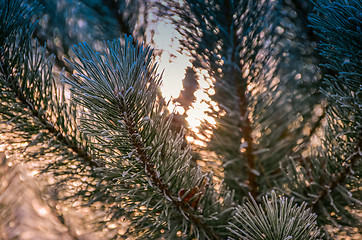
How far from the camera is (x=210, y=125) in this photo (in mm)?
570

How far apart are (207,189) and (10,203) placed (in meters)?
0.86

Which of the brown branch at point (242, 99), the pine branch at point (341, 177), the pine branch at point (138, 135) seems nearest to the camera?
the pine branch at point (138, 135)

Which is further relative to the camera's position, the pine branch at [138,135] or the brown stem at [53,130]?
the brown stem at [53,130]

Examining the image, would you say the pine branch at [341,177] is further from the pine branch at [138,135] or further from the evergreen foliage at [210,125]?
the pine branch at [138,135]

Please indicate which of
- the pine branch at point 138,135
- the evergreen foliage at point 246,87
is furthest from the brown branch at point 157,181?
the evergreen foliage at point 246,87

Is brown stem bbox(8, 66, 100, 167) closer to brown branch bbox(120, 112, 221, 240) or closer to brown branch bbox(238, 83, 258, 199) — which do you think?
brown branch bbox(120, 112, 221, 240)

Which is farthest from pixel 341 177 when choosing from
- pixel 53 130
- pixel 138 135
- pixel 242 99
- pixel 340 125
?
pixel 53 130

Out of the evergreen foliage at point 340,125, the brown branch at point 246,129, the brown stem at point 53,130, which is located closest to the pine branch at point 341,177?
the evergreen foliage at point 340,125

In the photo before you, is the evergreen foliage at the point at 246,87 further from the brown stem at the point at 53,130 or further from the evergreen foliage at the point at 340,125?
the brown stem at the point at 53,130

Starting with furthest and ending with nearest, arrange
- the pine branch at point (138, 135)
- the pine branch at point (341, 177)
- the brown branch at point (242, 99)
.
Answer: the brown branch at point (242, 99)
the pine branch at point (341, 177)
the pine branch at point (138, 135)

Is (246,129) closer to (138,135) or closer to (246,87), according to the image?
(246,87)

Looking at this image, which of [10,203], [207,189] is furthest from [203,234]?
[10,203]

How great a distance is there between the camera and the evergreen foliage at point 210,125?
342 millimetres

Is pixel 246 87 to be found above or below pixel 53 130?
above
